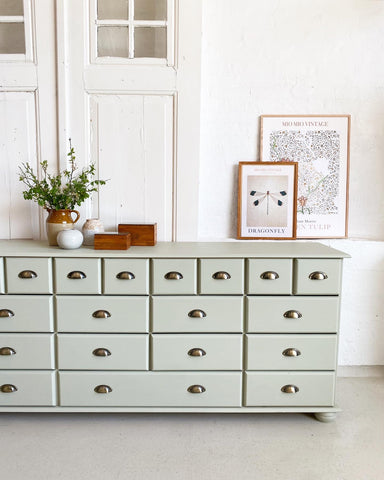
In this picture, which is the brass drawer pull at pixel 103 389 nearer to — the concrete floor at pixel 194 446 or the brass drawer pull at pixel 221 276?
the concrete floor at pixel 194 446

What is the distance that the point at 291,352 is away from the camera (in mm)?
2768

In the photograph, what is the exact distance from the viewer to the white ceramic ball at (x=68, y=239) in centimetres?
280

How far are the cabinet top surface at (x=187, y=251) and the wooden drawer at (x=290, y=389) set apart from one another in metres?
0.75

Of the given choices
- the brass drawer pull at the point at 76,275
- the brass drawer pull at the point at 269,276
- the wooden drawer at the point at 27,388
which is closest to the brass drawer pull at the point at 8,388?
the wooden drawer at the point at 27,388

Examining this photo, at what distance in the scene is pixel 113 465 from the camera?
240 cm

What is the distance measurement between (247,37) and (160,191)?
4.25ft

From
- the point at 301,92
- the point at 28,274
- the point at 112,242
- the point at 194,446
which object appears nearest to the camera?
the point at 194,446

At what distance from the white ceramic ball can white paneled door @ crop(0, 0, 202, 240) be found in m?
0.47

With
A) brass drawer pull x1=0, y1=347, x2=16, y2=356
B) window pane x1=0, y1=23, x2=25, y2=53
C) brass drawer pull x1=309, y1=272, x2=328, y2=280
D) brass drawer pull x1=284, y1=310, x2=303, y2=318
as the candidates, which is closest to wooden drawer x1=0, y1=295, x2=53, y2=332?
brass drawer pull x1=0, y1=347, x2=16, y2=356

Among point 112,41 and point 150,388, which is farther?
point 112,41

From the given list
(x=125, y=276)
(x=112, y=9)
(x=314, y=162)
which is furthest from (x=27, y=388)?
(x=112, y=9)

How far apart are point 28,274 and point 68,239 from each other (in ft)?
1.04

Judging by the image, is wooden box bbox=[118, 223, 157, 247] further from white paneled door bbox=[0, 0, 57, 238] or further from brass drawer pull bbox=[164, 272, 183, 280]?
white paneled door bbox=[0, 0, 57, 238]

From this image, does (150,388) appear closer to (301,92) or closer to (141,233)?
(141,233)
